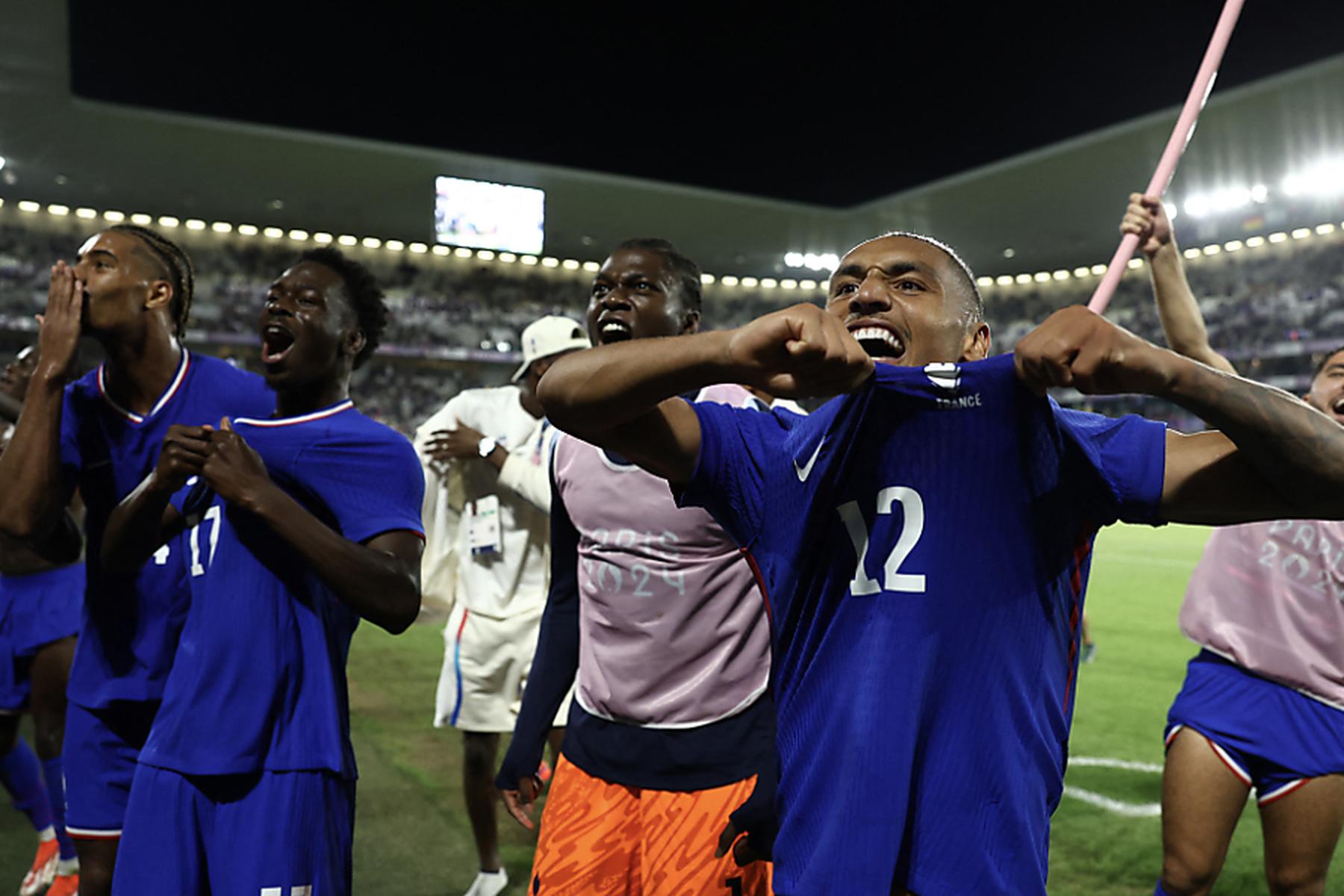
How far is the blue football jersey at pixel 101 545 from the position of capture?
2.94 m

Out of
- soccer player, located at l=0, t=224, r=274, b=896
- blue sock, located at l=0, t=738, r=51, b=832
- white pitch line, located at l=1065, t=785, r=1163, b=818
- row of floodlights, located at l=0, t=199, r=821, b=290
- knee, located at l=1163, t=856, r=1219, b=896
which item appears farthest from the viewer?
row of floodlights, located at l=0, t=199, r=821, b=290

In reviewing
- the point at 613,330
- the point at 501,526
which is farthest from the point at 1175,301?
the point at 501,526

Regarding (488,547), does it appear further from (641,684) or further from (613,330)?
(641,684)

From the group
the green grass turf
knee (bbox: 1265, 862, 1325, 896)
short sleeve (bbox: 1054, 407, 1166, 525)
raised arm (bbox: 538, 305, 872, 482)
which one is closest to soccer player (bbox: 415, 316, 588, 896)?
the green grass turf

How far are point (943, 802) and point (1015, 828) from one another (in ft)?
0.36

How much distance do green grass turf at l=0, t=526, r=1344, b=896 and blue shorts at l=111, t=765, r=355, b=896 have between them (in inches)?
96.4

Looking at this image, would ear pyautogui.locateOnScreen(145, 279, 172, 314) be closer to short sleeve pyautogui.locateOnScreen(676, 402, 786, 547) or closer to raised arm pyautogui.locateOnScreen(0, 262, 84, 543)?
raised arm pyautogui.locateOnScreen(0, 262, 84, 543)

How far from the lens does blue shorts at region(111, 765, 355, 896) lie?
7.30 feet

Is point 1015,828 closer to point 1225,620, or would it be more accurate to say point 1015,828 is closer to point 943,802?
point 943,802

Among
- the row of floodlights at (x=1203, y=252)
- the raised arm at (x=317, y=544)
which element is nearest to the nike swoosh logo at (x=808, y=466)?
the raised arm at (x=317, y=544)

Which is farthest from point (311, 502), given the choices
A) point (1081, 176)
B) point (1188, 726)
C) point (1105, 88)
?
point (1081, 176)

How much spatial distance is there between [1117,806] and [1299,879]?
2796mm

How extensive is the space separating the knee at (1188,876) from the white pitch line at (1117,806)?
267 cm

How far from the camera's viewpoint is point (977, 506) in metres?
1.55
